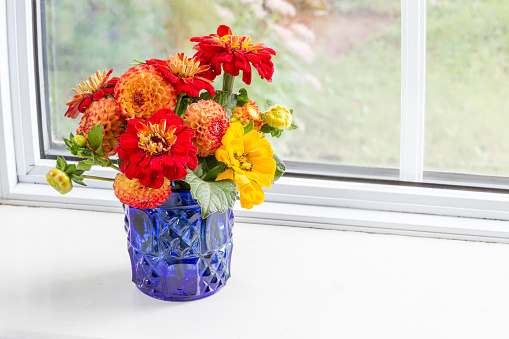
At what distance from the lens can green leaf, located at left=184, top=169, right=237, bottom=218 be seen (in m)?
0.80

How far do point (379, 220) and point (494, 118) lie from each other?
0.35 m

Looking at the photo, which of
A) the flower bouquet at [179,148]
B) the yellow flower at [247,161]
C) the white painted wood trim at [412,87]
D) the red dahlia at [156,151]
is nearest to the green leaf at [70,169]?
the flower bouquet at [179,148]

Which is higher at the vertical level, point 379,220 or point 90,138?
point 90,138

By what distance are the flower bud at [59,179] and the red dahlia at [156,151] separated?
108 millimetres

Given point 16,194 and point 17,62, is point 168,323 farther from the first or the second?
point 17,62

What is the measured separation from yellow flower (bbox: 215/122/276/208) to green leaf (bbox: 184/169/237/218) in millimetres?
16

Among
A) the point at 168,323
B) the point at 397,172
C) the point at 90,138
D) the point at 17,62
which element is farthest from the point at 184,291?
the point at 17,62

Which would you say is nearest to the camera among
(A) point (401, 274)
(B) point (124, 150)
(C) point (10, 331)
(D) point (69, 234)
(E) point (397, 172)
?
(B) point (124, 150)

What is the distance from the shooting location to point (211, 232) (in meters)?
0.93

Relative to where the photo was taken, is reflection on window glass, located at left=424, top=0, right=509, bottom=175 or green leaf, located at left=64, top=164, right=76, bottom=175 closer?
green leaf, located at left=64, top=164, right=76, bottom=175

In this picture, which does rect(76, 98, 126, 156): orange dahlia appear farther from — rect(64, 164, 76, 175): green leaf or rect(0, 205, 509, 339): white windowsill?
rect(0, 205, 509, 339): white windowsill

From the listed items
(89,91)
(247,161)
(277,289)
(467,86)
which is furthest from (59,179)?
(467,86)

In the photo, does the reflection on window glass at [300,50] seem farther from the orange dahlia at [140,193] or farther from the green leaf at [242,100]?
the orange dahlia at [140,193]

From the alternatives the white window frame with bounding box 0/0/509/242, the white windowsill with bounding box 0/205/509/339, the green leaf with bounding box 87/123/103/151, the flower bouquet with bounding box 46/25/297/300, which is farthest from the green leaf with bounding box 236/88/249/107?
the white window frame with bounding box 0/0/509/242
